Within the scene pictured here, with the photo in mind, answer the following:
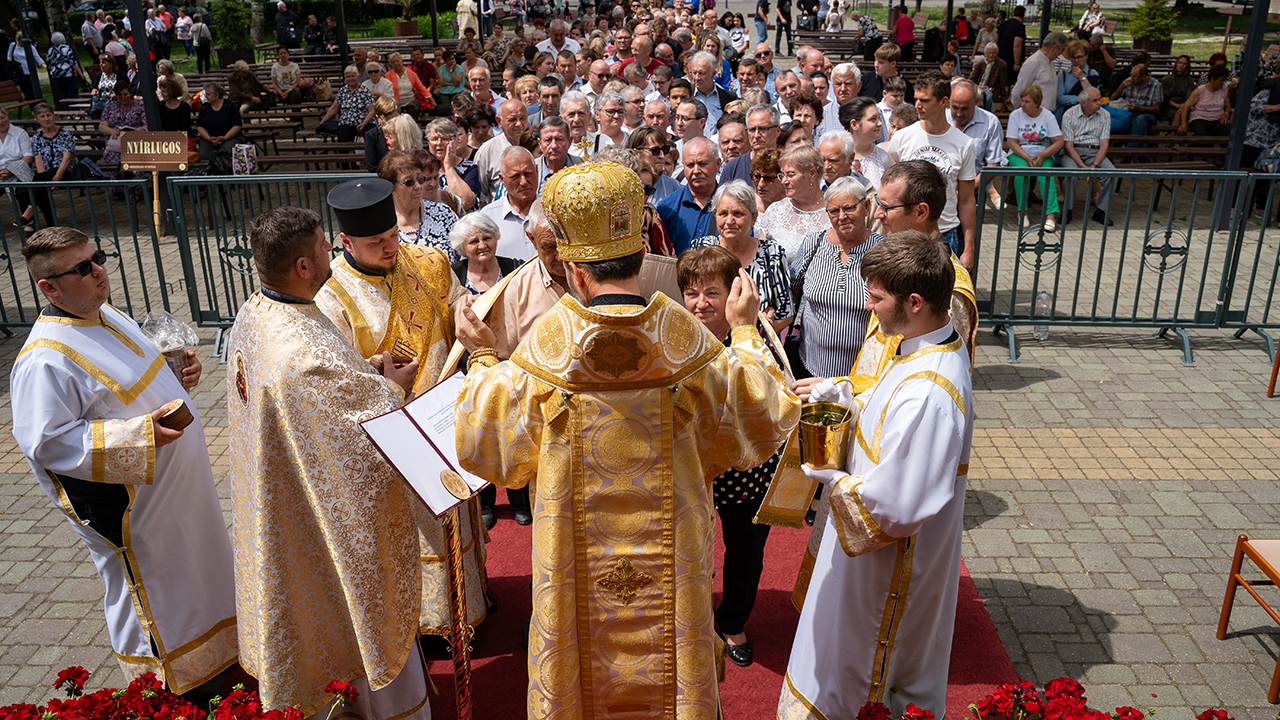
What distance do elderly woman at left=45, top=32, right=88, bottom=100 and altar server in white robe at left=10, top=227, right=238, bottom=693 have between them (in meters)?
21.6

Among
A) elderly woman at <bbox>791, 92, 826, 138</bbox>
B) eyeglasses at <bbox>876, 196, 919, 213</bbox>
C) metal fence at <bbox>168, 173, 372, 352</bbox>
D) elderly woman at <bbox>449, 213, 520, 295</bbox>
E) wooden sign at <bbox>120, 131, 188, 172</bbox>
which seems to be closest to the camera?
eyeglasses at <bbox>876, 196, 919, 213</bbox>

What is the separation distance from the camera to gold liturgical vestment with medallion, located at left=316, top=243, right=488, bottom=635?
12.9 feet

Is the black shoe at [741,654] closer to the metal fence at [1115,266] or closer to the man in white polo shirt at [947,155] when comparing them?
the man in white polo shirt at [947,155]

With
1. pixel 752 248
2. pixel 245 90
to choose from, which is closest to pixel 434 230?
pixel 752 248

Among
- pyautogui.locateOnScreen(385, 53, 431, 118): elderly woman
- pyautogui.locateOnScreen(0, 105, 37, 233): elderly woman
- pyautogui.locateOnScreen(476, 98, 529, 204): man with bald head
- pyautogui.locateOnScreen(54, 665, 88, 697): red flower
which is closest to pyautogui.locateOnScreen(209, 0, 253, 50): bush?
pyautogui.locateOnScreen(385, 53, 431, 118): elderly woman

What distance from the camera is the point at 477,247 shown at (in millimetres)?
4992

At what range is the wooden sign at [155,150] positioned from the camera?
8969mm

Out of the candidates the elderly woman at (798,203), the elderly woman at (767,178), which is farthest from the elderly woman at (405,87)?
the elderly woman at (798,203)

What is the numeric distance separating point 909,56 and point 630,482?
20.3 m

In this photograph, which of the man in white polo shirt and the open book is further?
the man in white polo shirt

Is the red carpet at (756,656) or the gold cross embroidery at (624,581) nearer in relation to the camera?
the gold cross embroidery at (624,581)

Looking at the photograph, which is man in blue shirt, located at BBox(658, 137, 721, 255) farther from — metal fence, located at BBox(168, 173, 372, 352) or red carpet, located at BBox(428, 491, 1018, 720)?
metal fence, located at BBox(168, 173, 372, 352)

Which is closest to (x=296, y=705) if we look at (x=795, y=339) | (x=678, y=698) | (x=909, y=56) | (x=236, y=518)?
(x=236, y=518)

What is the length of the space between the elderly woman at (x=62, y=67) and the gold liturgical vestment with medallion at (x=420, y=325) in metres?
21.9
